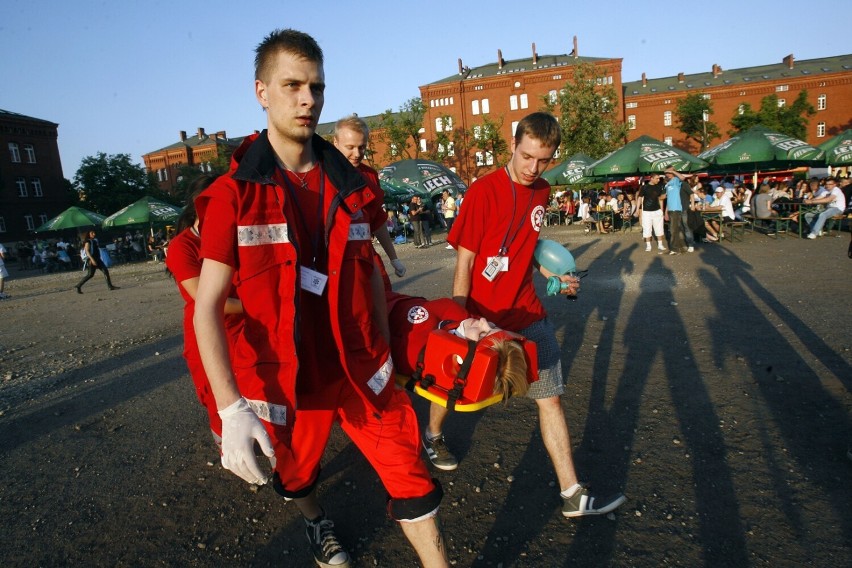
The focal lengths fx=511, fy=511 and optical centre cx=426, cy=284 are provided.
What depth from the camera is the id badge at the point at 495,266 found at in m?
3.12

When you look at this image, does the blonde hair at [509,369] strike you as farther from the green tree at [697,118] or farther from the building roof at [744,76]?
the building roof at [744,76]

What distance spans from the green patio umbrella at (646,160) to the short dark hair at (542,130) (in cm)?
1431

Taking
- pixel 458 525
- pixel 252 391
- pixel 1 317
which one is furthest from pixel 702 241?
pixel 1 317

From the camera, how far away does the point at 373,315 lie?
7.54 ft

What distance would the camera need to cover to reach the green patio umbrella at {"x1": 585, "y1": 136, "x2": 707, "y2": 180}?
15695mm

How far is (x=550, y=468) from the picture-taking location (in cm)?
356

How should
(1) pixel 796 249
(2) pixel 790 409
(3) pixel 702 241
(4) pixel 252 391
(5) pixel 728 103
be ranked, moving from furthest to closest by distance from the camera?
(5) pixel 728 103 → (3) pixel 702 241 → (1) pixel 796 249 → (2) pixel 790 409 → (4) pixel 252 391

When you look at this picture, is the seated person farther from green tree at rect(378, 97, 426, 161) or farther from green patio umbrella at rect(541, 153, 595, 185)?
green tree at rect(378, 97, 426, 161)

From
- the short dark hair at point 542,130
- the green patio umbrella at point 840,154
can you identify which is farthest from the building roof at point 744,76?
the short dark hair at point 542,130

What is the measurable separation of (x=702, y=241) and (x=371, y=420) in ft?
49.5

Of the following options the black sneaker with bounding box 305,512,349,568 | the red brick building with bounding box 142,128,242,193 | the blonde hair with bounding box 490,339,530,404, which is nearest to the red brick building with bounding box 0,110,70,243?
the red brick building with bounding box 142,128,242,193

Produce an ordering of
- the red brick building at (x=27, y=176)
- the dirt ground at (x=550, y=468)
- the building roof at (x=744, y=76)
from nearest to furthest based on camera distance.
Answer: the dirt ground at (x=550, y=468)
the red brick building at (x=27, y=176)
the building roof at (x=744, y=76)

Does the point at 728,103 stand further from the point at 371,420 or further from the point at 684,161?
the point at 371,420

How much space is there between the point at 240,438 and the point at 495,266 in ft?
6.17
